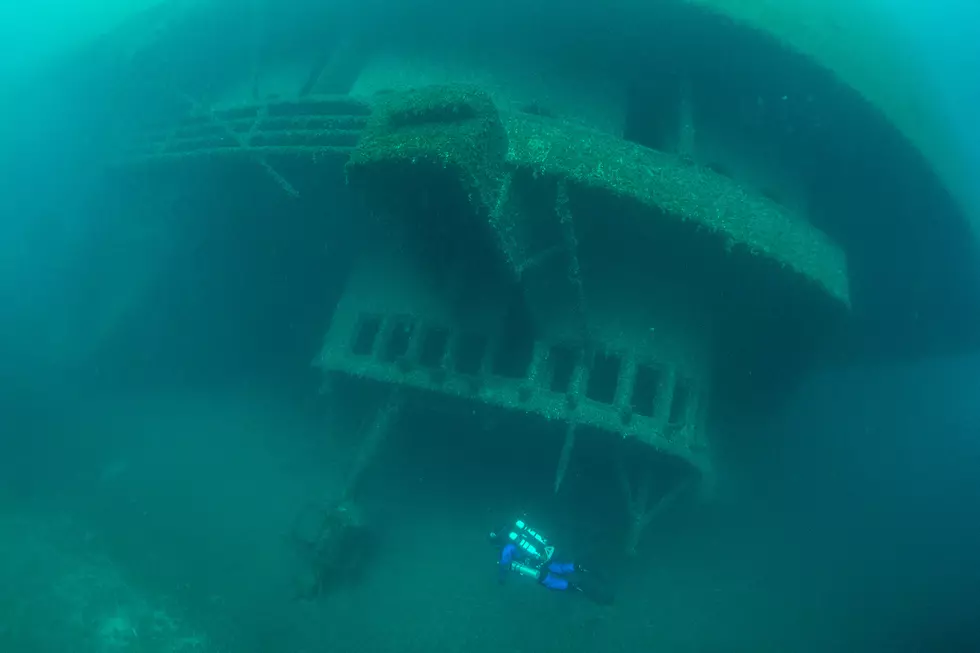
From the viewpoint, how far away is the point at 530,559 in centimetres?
711

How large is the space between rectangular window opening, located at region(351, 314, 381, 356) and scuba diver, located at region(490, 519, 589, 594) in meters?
2.79

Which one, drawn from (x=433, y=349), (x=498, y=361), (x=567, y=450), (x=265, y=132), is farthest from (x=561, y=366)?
(x=265, y=132)

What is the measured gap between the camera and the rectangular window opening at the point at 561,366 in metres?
7.15

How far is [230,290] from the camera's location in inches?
460

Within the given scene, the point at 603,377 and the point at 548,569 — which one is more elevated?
the point at 603,377

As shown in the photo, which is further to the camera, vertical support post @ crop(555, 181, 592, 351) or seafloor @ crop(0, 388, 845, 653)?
seafloor @ crop(0, 388, 845, 653)

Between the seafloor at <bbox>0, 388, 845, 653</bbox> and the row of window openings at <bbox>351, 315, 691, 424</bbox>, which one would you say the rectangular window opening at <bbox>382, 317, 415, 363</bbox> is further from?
the seafloor at <bbox>0, 388, 845, 653</bbox>

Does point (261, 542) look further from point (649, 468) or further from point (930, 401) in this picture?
point (930, 401)

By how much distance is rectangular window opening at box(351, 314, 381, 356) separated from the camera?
791cm

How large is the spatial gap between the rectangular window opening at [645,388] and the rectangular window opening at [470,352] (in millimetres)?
1901

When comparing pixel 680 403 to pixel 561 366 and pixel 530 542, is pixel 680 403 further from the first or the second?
pixel 530 542

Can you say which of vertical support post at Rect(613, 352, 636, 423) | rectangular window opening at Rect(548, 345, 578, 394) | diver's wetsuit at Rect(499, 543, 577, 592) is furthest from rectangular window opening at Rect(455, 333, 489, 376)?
diver's wetsuit at Rect(499, 543, 577, 592)

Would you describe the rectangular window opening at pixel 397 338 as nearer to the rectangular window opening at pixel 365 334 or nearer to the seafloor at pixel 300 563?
the rectangular window opening at pixel 365 334

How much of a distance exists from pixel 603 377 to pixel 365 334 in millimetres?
3200
